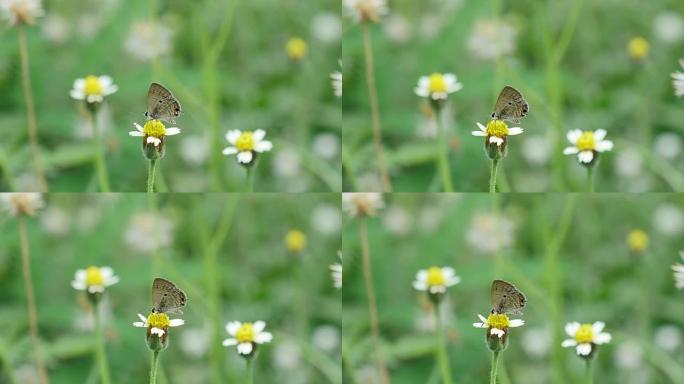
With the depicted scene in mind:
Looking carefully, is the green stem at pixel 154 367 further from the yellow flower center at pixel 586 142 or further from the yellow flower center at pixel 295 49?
the yellow flower center at pixel 586 142

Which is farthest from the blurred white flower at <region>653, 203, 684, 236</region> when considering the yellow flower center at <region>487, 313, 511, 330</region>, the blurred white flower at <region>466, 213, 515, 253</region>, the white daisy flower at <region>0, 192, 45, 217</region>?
the white daisy flower at <region>0, 192, 45, 217</region>

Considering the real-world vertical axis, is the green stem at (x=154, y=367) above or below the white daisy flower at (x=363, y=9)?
below

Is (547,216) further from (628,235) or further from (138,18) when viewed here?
(138,18)

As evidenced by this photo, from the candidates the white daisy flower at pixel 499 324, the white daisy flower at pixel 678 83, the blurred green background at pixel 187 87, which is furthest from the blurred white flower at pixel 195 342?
the white daisy flower at pixel 678 83

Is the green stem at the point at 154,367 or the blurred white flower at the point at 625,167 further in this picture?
the blurred white flower at the point at 625,167

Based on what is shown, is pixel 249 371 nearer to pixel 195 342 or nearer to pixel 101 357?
pixel 195 342
